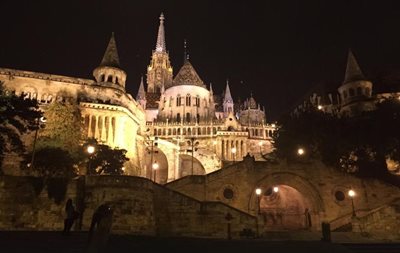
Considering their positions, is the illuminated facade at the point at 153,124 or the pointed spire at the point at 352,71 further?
the pointed spire at the point at 352,71

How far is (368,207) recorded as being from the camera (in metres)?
31.5

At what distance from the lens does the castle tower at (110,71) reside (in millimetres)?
51812

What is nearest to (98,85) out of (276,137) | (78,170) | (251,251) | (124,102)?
(124,102)

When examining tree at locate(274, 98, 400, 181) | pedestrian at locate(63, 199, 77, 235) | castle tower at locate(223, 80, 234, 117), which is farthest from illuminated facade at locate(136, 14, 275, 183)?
pedestrian at locate(63, 199, 77, 235)

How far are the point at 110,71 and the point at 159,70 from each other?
2336 inches

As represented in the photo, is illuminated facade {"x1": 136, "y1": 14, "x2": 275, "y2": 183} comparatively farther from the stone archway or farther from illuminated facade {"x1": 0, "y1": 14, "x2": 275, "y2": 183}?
the stone archway

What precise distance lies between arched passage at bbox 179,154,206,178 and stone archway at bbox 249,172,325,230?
1832 cm

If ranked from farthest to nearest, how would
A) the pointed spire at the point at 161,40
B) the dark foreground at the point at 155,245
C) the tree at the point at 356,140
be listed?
the pointed spire at the point at 161,40, the tree at the point at 356,140, the dark foreground at the point at 155,245

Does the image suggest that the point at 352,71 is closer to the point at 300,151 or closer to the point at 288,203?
the point at 300,151

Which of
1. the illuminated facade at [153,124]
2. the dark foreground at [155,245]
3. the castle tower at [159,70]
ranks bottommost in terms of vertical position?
the dark foreground at [155,245]

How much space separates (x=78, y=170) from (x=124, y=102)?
1806 centimetres

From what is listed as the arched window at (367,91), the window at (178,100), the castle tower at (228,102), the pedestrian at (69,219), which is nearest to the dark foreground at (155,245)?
the pedestrian at (69,219)

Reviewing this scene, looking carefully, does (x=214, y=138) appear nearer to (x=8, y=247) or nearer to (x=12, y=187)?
(x=12, y=187)

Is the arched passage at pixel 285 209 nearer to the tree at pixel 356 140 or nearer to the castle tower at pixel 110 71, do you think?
the tree at pixel 356 140
